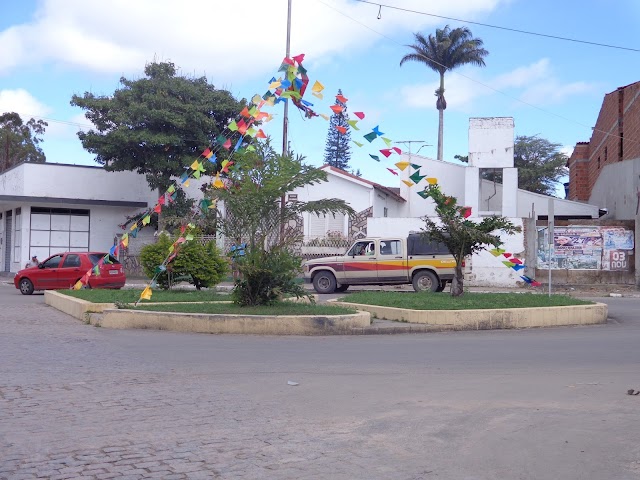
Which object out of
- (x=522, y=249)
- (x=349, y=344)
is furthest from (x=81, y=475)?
(x=522, y=249)

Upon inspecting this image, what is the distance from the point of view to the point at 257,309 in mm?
14906

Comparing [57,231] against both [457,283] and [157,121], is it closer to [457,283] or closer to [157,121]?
[157,121]

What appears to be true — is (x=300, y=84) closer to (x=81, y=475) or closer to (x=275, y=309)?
(x=275, y=309)

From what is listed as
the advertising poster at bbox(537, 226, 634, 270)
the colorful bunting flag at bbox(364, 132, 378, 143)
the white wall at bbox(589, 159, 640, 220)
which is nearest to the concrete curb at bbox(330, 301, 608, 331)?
the colorful bunting flag at bbox(364, 132, 378, 143)

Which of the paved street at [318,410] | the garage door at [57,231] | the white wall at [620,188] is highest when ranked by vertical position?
the white wall at [620,188]

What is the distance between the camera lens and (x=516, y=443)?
618 centimetres

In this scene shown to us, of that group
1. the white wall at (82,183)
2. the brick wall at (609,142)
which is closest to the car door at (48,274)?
the white wall at (82,183)

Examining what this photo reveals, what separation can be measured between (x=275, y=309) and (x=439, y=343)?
3.72 meters

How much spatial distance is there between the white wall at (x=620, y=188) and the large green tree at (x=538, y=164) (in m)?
16.0

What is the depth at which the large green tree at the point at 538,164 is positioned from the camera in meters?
56.7

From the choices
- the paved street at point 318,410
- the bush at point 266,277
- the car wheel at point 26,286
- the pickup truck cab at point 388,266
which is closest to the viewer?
the paved street at point 318,410

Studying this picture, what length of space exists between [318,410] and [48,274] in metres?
19.3

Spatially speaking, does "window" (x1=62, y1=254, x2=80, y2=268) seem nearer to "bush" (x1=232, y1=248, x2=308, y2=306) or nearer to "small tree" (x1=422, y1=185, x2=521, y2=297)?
"bush" (x1=232, y1=248, x2=308, y2=306)

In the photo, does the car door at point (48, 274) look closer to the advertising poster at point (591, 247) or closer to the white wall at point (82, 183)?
the white wall at point (82, 183)
